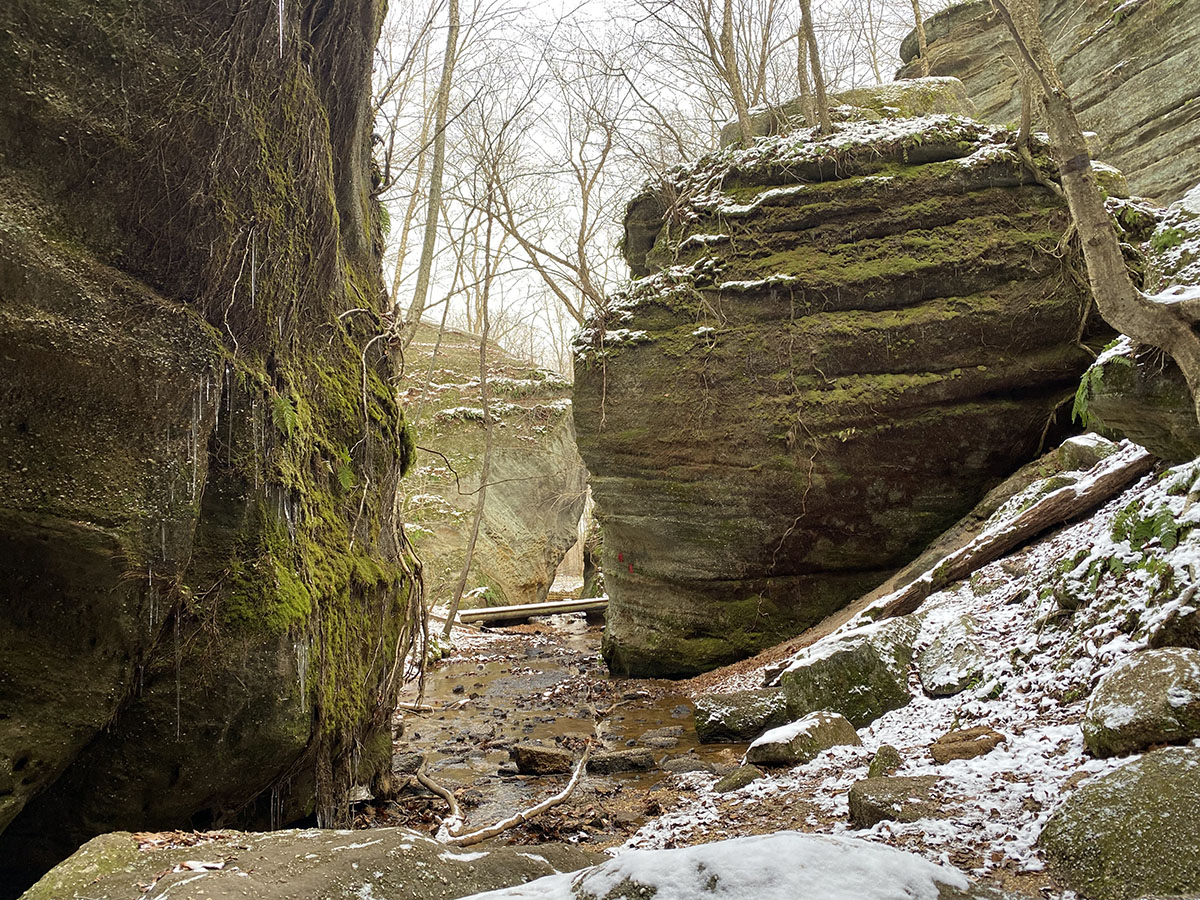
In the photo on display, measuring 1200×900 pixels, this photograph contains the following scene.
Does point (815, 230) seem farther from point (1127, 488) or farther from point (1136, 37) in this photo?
point (1136, 37)

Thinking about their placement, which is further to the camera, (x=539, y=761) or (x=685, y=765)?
(x=539, y=761)

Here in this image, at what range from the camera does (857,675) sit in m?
6.86

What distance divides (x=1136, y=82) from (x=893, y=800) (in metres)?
16.4

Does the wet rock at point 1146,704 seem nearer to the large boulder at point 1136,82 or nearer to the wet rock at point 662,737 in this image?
the wet rock at point 662,737

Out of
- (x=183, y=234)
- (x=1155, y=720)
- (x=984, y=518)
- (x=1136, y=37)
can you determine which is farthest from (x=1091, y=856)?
(x=1136, y=37)

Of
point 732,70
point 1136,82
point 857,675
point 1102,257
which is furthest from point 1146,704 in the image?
point 1136,82

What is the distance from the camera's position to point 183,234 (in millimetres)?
4785

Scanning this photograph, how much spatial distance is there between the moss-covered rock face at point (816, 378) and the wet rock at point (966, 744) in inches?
229

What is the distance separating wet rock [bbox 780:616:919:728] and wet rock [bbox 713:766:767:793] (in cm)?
123

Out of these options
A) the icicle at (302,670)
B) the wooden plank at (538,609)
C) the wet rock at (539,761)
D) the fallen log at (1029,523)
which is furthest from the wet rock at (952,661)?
the wooden plank at (538,609)

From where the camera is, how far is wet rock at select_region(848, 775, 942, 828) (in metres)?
4.27

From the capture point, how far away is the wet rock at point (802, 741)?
19.6 feet

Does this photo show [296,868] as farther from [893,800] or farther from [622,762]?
[622,762]

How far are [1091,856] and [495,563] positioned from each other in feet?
70.0
